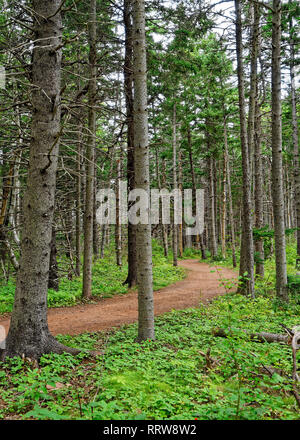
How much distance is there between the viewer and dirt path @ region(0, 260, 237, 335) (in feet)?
25.4

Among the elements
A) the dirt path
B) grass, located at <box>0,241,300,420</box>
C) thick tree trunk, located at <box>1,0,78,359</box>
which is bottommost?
the dirt path

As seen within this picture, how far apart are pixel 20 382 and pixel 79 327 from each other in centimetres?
398

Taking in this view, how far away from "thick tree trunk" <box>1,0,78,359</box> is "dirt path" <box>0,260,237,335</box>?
2.75 metres

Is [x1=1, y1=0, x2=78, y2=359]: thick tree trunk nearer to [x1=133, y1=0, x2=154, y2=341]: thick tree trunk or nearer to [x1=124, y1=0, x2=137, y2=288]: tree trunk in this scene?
[x1=133, y1=0, x2=154, y2=341]: thick tree trunk

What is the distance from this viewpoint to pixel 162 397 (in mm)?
3348

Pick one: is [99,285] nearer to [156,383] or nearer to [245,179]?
[245,179]

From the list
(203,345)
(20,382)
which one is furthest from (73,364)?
(203,345)

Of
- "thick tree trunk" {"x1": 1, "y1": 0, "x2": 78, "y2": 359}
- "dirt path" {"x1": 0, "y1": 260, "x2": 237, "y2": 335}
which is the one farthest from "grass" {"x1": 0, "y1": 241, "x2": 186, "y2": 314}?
"thick tree trunk" {"x1": 1, "y1": 0, "x2": 78, "y2": 359}

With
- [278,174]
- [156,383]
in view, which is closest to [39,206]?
[156,383]

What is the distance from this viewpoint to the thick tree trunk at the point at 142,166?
18.2ft

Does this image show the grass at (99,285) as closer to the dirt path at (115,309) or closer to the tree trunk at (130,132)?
the dirt path at (115,309)

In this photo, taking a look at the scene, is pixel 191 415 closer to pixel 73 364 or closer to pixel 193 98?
pixel 73 364

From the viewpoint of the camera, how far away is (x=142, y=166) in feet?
18.3

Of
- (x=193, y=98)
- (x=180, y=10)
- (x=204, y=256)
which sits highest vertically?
(x=193, y=98)
